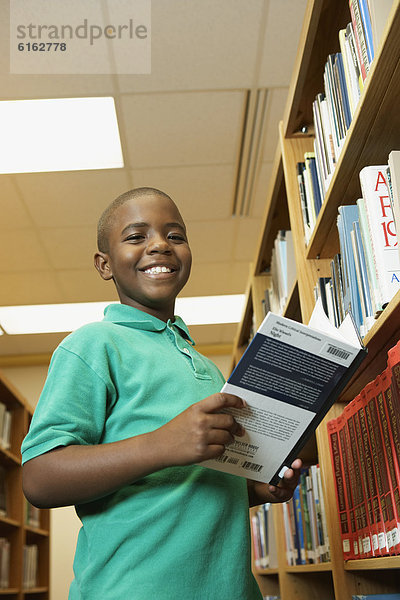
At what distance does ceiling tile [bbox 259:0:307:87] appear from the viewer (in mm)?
2352

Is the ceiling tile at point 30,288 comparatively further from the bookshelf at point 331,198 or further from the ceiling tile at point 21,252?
the bookshelf at point 331,198

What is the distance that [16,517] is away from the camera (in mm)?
4184

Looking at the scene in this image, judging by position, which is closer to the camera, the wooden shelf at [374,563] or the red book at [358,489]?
the wooden shelf at [374,563]

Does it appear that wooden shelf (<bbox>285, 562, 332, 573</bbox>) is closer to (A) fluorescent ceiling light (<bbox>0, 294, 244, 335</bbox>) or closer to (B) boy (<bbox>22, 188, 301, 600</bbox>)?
(B) boy (<bbox>22, 188, 301, 600</bbox>)

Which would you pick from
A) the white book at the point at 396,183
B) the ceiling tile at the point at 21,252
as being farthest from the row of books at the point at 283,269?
the ceiling tile at the point at 21,252

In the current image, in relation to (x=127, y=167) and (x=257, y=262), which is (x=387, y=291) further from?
(x=127, y=167)

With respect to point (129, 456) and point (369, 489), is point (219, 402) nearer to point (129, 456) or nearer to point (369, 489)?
point (129, 456)

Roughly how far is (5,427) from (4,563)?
89 centimetres

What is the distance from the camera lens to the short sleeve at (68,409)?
2.68ft

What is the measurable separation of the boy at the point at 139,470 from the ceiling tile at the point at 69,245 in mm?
2872

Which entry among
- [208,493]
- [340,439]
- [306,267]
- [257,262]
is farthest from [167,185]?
[208,493]

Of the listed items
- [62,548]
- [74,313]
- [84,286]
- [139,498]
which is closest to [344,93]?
[139,498]

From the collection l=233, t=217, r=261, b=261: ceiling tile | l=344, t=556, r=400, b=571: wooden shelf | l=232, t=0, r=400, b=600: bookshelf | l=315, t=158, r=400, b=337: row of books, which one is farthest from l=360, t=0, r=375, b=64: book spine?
l=233, t=217, r=261, b=261: ceiling tile

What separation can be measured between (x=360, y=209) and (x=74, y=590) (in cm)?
88
